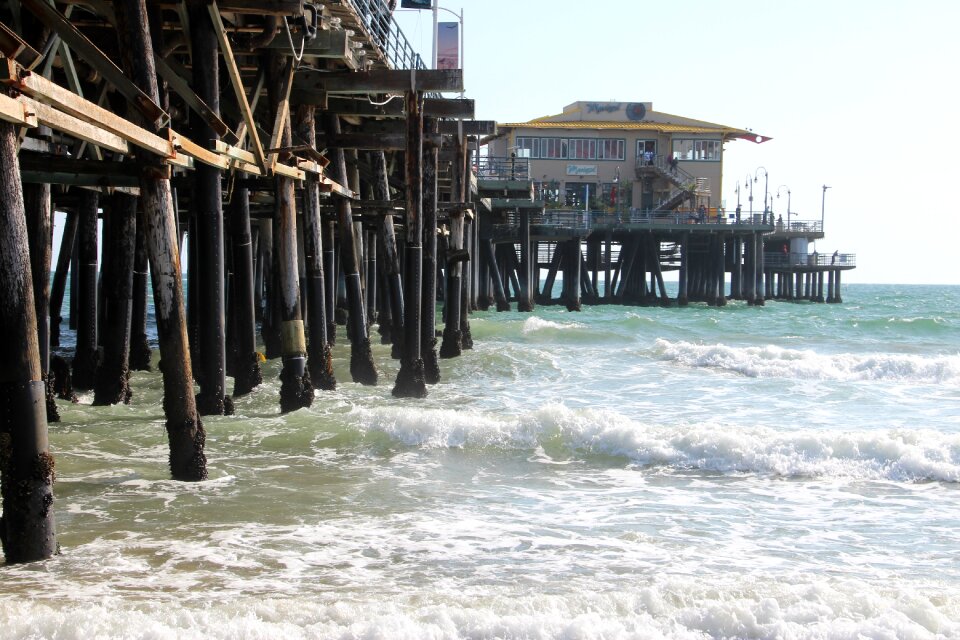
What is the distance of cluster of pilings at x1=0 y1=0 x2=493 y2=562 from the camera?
5.58 metres

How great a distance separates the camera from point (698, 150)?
168ft

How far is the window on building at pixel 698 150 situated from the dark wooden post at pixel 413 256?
39.4 m

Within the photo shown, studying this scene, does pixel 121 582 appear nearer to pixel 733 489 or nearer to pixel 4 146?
pixel 4 146

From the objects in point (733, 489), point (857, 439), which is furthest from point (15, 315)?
point (857, 439)

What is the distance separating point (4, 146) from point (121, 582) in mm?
2326

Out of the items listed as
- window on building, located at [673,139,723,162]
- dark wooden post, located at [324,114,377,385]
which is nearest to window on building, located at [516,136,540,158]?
window on building, located at [673,139,723,162]

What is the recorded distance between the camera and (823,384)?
60.0 ft

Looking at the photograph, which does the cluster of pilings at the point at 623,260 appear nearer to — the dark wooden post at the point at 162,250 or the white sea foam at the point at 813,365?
the white sea foam at the point at 813,365

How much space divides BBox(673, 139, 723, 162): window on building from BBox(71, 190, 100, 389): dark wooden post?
40.9m

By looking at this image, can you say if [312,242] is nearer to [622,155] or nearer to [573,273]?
[573,273]

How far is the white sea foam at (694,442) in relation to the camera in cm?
997

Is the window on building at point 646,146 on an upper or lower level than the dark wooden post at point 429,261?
upper

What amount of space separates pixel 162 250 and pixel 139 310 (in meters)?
6.37

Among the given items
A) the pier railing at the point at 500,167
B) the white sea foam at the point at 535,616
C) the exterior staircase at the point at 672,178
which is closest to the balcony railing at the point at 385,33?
the white sea foam at the point at 535,616
